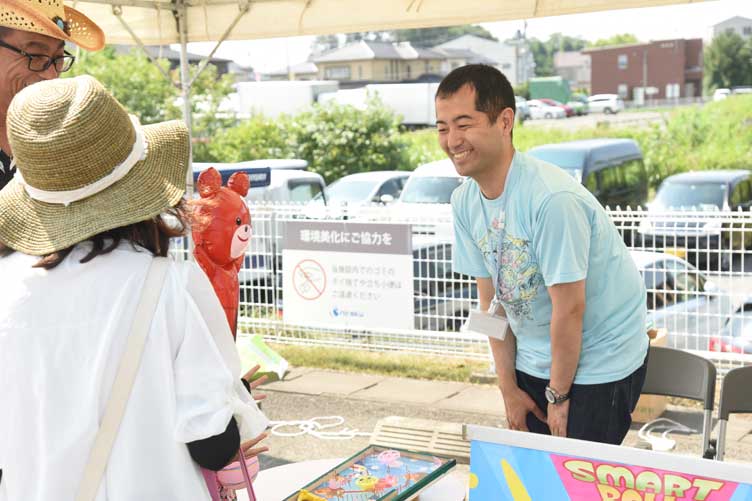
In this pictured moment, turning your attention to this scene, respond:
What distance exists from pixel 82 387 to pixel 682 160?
26671mm

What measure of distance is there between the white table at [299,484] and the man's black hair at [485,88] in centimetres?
114

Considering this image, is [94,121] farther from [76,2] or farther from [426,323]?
[426,323]

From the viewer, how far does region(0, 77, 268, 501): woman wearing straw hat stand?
1716mm

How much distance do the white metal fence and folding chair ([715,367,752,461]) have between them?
298 cm

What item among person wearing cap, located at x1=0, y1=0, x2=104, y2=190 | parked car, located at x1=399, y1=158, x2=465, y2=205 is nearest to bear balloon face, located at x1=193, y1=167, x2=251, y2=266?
person wearing cap, located at x1=0, y1=0, x2=104, y2=190

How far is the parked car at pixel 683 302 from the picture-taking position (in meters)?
6.38

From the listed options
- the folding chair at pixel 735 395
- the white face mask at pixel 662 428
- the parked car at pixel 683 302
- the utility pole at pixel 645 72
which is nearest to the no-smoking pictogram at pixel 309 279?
the parked car at pixel 683 302

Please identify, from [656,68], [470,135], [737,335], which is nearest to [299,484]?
[470,135]

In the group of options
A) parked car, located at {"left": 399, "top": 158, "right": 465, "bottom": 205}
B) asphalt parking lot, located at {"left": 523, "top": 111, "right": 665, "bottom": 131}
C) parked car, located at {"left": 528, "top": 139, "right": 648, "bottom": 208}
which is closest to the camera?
parked car, located at {"left": 399, "top": 158, "right": 465, "bottom": 205}

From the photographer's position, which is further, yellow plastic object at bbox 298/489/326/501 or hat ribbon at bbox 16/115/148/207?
yellow plastic object at bbox 298/489/326/501

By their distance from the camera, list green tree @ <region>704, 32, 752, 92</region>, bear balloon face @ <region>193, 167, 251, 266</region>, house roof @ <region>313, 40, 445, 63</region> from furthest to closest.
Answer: house roof @ <region>313, 40, 445, 63</region> < green tree @ <region>704, 32, 752, 92</region> < bear balloon face @ <region>193, 167, 251, 266</region>

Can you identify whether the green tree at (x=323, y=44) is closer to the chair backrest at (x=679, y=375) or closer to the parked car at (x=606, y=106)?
the parked car at (x=606, y=106)

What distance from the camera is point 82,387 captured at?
172 cm

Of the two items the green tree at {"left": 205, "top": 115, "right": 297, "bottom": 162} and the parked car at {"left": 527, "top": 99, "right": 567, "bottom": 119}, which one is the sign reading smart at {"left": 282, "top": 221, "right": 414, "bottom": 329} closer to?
the green tree at {"left": 205, "top": 115, "right": 297, "bottom": 162}
